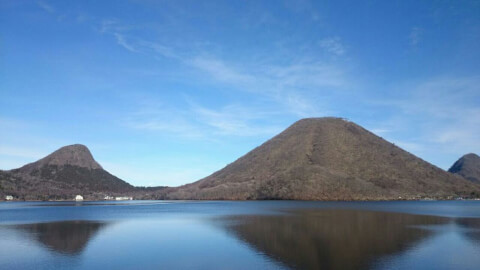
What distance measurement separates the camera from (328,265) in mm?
35156

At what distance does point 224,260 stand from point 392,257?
1715 cm

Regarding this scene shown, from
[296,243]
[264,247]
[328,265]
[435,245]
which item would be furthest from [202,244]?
[435,245]

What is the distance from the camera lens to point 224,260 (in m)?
39.0

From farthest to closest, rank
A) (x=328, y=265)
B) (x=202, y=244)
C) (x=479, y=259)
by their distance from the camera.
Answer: (x=202, y=244) → (x=479, y=259) → (x=328, y=265)

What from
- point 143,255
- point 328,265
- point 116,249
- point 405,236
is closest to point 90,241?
point 116,249

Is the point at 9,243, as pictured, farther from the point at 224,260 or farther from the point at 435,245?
the point at 435,245

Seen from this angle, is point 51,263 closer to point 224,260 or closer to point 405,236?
point 224,260

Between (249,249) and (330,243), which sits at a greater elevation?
(330,243)

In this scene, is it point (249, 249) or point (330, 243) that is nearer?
point (249, 249)

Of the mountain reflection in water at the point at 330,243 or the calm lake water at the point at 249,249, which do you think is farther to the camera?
the mountain reflection in water at the point at 330,243

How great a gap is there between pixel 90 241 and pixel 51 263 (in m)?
16.6

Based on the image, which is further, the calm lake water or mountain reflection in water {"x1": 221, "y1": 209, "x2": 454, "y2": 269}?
mountain reflection in water {"x1": 221, "y1": 209, "x2": 454, "y2": 269}

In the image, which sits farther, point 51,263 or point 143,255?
point 143,255

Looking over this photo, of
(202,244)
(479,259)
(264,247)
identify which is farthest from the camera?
(202,244)
